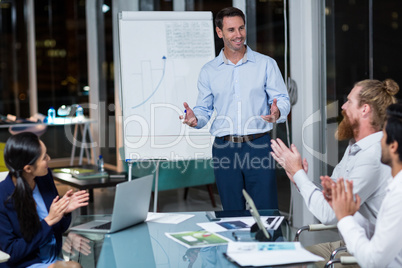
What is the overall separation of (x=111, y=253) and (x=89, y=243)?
199mm

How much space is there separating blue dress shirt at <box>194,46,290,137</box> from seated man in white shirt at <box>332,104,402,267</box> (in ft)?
5.00

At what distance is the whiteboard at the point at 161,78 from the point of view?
4625mm

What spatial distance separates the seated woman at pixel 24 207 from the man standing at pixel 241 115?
1.28 m

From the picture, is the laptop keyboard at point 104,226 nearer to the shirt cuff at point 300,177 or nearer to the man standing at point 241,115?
the shirt cuff at point 300,177

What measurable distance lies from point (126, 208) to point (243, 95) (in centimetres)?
142

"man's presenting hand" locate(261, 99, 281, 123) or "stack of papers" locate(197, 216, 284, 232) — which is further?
"man's presenting hand" locate(261, 99, 281, 123)

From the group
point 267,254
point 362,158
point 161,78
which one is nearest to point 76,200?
point 267,254

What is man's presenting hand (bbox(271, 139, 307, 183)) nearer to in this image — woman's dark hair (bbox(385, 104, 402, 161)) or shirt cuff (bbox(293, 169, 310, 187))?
shirt cuff (bbox(293, 169, 310, 187))

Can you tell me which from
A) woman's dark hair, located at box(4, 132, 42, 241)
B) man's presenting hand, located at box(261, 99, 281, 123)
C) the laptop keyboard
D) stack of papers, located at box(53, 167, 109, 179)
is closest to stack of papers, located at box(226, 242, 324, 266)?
the laptop keyboard

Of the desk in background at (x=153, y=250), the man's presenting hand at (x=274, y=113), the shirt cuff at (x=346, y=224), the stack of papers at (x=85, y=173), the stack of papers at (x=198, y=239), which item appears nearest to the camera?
the shirt cuff at (x=346, y=224)

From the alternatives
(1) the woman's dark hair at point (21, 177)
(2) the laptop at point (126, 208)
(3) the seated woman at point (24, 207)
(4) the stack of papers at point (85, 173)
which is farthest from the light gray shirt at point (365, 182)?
→ (4) the stack of papers at point (85, 173)

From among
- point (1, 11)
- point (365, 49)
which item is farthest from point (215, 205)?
point (1, 11)

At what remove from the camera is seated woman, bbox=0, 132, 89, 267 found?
7.25 ft

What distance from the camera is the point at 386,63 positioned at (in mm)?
4148
